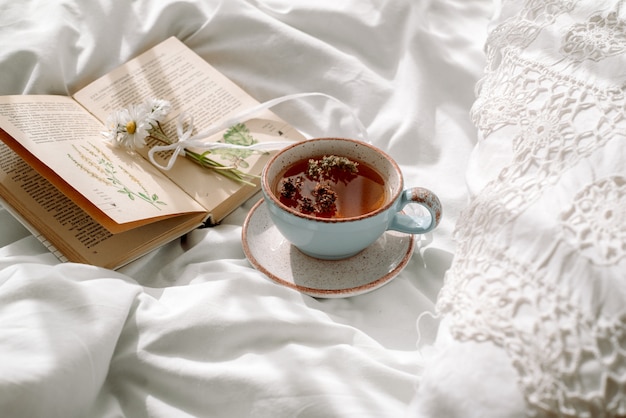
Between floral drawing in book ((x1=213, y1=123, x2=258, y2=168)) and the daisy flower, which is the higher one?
the daisy flower

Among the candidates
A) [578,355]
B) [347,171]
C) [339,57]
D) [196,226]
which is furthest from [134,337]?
[339,57]

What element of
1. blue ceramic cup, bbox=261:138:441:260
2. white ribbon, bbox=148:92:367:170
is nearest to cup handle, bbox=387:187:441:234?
blue ceramic cup, bbox=261:138:441:260

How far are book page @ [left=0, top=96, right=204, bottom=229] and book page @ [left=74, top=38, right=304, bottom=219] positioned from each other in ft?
0.13

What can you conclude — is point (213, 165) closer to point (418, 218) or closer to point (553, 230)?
point (418, 218)

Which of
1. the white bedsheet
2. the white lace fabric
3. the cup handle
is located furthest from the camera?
the cup handle

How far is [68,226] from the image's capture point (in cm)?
73

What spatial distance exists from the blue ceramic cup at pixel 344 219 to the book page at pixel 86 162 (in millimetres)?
148

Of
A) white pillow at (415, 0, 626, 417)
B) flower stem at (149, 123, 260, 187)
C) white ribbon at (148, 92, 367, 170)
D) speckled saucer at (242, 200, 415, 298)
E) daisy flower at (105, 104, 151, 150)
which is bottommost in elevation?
speckled saucer at (242, 200, 415, 298)

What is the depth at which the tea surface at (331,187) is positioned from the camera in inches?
27.3

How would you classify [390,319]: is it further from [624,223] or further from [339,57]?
[339,57]

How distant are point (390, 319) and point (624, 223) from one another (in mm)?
268

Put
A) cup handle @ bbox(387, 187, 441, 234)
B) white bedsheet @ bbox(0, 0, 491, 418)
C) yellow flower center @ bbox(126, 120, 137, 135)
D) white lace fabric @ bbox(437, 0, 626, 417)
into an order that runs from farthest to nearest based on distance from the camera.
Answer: yellow flower center @ bbox(126, 120, 137, 135), cup handle @ bbox(387, 187, 441, 234), white bedsheet @ bbox(0, 0, 491, 418), white lace fabric @ bbox(437, 0, 626, 417)

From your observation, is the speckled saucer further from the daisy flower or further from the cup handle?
the daisy flower

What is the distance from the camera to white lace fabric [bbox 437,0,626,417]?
1.42ft
